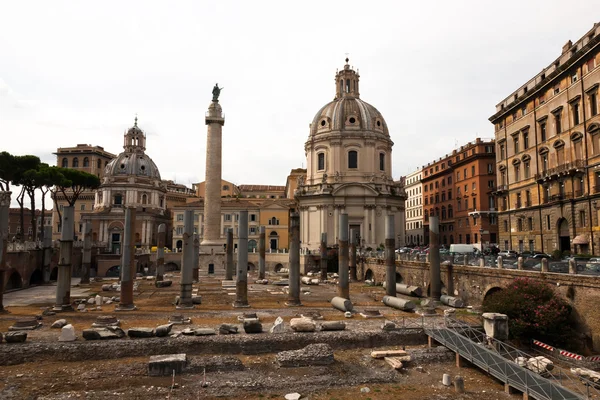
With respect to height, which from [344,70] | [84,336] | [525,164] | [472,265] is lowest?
[84,336]

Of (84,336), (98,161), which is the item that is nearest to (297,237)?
(84,336)

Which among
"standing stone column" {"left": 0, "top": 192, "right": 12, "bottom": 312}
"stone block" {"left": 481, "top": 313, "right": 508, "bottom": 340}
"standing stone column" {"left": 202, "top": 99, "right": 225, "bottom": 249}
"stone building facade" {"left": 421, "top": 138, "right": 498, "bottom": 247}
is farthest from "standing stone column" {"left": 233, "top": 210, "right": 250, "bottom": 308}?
"stone building facade" {"left": 421, "top": 138, "right": 498, "bottom": 247}

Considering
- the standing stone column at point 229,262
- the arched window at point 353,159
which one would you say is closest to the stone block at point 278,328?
the standing stone column at point 229,262

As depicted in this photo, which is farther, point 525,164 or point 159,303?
point 525,164

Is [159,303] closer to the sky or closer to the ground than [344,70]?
closer to the ground

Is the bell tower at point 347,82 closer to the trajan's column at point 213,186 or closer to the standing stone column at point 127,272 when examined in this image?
the trajan's column at point 213,186

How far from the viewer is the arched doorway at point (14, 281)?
3594cm

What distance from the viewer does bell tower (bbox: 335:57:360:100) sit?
67.3 m

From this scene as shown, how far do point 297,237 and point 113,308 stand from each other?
36.9 feet

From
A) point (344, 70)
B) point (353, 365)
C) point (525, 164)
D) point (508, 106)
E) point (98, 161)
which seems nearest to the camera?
point (353, 365)

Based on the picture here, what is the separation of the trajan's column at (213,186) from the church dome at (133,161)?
37285 mm

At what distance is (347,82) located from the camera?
67688mm

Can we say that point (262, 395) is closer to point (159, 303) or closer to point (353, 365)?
point (353, 365)

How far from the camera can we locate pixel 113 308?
85.5 ft
